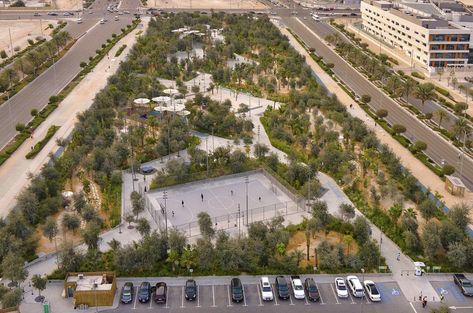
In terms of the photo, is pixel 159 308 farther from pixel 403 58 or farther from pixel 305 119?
pixel 403 58

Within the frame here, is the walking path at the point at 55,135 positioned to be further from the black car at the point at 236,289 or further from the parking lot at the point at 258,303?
the black car at the point at 236,289

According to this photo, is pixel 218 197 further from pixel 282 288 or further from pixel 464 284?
pixel 464 284

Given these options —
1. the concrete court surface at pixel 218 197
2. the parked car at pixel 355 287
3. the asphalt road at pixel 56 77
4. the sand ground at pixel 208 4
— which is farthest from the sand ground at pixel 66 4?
the parked car at pixel 355 287

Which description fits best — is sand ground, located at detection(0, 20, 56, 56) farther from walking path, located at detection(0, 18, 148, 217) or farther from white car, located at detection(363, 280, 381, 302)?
white car, located at detection(363, 280, 381, 302)

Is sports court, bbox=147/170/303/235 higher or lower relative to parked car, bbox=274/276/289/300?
higher

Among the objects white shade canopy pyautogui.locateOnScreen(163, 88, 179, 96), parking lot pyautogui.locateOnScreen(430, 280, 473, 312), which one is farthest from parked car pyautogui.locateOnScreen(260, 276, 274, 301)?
white shade canopy pyautogui.locateOnScreen(163, 88, 179, 96)

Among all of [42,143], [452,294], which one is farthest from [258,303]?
[42,143]
